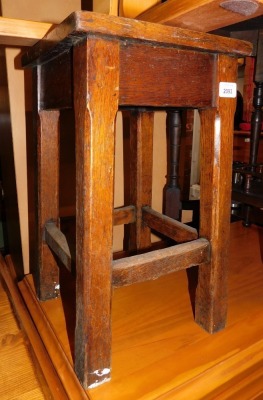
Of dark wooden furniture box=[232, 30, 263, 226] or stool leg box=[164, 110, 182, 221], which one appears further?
stool leg box=[164, 110, 182, 221]

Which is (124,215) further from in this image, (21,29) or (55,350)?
(21,29)

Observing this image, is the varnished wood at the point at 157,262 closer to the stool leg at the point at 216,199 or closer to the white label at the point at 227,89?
the stool leg at the point at 216,199

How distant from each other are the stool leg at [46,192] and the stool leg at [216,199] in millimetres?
379

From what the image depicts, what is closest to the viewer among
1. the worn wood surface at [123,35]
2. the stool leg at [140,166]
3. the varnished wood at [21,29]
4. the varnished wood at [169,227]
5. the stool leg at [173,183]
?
the worn wood surface at [123,35]

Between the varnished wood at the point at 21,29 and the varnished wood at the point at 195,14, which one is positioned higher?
the varnished wood at the point at 195,14

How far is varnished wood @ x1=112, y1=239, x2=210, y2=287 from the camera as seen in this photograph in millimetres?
654

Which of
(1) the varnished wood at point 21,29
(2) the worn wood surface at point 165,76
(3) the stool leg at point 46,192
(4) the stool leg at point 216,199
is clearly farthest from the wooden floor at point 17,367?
(1) the varnished wood at point 21,29

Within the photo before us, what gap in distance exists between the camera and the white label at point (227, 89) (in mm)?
679

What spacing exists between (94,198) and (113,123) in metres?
0.13

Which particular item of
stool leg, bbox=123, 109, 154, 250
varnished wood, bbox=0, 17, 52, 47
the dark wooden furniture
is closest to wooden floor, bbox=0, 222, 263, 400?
stool leg, bbox=123, 109, 154, 250

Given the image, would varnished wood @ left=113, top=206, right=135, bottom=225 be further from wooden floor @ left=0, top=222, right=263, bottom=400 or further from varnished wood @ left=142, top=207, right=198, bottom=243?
wooden floor @ left=0, top=222, right=263, bottom=400

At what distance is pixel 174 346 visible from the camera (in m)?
0.78

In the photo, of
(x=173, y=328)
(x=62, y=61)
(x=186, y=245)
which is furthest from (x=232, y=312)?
(x=62, y=61)

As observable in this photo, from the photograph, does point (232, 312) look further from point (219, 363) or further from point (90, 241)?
point (90, 241)
